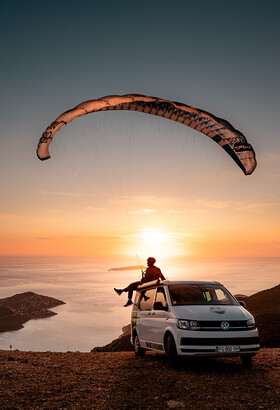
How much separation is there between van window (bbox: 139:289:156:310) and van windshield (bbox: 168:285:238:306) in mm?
936

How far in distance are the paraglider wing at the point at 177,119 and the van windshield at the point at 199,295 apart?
5.56 meters

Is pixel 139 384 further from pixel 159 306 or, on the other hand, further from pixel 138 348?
pixel 138 348

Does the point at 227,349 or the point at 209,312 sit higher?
the point at 209,312

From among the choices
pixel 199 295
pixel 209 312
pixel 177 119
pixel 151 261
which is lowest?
pixel 209 312

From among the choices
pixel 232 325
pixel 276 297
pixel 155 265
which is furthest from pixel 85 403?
pixel 276 297

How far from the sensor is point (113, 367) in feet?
29.7

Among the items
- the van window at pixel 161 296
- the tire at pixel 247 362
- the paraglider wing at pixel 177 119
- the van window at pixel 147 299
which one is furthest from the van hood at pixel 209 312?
the paraglider wing at pixel 177 119

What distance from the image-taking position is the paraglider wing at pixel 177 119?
13758mm

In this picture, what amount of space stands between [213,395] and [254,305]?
31.9 metres

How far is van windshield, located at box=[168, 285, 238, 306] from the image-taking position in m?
9.11

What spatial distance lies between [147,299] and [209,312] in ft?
8.61

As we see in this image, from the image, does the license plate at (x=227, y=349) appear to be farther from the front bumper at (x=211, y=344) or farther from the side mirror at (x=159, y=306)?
the side mirror at (x=159, y=306)

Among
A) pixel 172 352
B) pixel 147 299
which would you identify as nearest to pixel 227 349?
pixel 172 352

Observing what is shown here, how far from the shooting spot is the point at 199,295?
9422 millimetres
